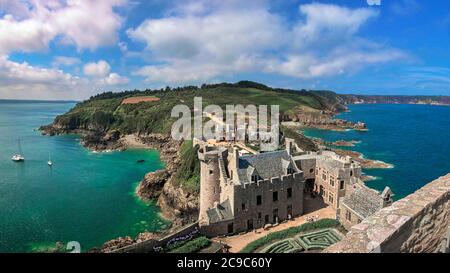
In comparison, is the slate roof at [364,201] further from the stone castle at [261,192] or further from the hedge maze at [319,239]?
the hedge maze at [319,239]

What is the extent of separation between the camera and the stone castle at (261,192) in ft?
106

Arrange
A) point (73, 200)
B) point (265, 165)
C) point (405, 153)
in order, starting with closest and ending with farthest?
point (265, 165) → point (73, 200) → point (405, 153)

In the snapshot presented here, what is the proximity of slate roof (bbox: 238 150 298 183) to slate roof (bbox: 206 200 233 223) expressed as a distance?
3.08m

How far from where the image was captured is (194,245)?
29484 mm

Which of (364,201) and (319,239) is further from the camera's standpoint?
(364,201)

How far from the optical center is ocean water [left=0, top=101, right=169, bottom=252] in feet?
135

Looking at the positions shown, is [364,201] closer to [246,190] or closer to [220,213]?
[246,190]

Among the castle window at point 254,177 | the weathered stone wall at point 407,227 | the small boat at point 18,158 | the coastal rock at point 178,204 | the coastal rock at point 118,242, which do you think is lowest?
the coastal rock at point 118,242

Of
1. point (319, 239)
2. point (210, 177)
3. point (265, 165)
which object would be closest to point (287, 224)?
point (319, 239)

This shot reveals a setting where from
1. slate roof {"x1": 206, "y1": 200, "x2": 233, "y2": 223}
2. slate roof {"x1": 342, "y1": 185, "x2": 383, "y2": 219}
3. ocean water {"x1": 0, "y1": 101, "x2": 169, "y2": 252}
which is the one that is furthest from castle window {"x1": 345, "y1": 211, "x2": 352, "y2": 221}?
ocean water {"x1": 0, "y1": 101, "x2": 169, "y2": 252}

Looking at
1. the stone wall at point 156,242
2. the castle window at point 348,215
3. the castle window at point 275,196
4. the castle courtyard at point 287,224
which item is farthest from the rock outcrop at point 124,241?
the castle window at point 348,215

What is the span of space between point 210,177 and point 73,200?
99.6ft

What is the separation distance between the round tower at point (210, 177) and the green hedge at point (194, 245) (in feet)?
13.9

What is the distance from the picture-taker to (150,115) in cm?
12294
